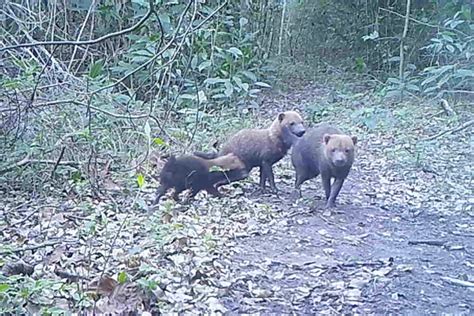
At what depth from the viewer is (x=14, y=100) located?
17.9 feet

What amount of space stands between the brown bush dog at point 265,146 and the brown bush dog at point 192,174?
200 millimetres

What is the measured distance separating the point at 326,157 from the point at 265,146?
2.08ft

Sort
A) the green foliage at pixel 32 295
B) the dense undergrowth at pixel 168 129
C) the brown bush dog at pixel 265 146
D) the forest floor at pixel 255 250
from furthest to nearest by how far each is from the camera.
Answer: the brown bush dog at pixel 265 146, the dense undergrowth at pixel 168 129, the forest floor at pixel 255 250, the green foliage at pixel 32 295

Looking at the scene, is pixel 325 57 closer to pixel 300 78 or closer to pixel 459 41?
pixel 300 78

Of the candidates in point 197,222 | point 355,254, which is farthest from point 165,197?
point 355,254

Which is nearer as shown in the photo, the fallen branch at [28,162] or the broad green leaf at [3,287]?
the broad green leaf at [3,287]

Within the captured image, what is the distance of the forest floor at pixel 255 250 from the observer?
3.57m

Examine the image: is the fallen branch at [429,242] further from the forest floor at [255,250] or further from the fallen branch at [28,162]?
the fallen branch at [28,162]

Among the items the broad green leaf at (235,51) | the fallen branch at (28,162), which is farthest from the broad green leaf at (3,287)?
the broad green leaf at (235,51)

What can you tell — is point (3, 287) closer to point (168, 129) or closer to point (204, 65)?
point (168, 129)

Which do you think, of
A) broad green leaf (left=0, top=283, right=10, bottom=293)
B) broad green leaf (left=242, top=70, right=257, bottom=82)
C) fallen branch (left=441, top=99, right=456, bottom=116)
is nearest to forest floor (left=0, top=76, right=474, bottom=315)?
broad green leaf (left=0, top=283, right=10, bottom=293)

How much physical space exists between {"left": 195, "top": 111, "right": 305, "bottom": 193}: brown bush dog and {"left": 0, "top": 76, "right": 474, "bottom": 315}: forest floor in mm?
218

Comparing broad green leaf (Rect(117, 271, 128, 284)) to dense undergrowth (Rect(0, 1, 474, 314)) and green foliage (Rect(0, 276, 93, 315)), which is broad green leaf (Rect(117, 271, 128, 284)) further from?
green foliage (Rect(0, 276, 93, 315))

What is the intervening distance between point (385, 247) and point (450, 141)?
12.5ft
